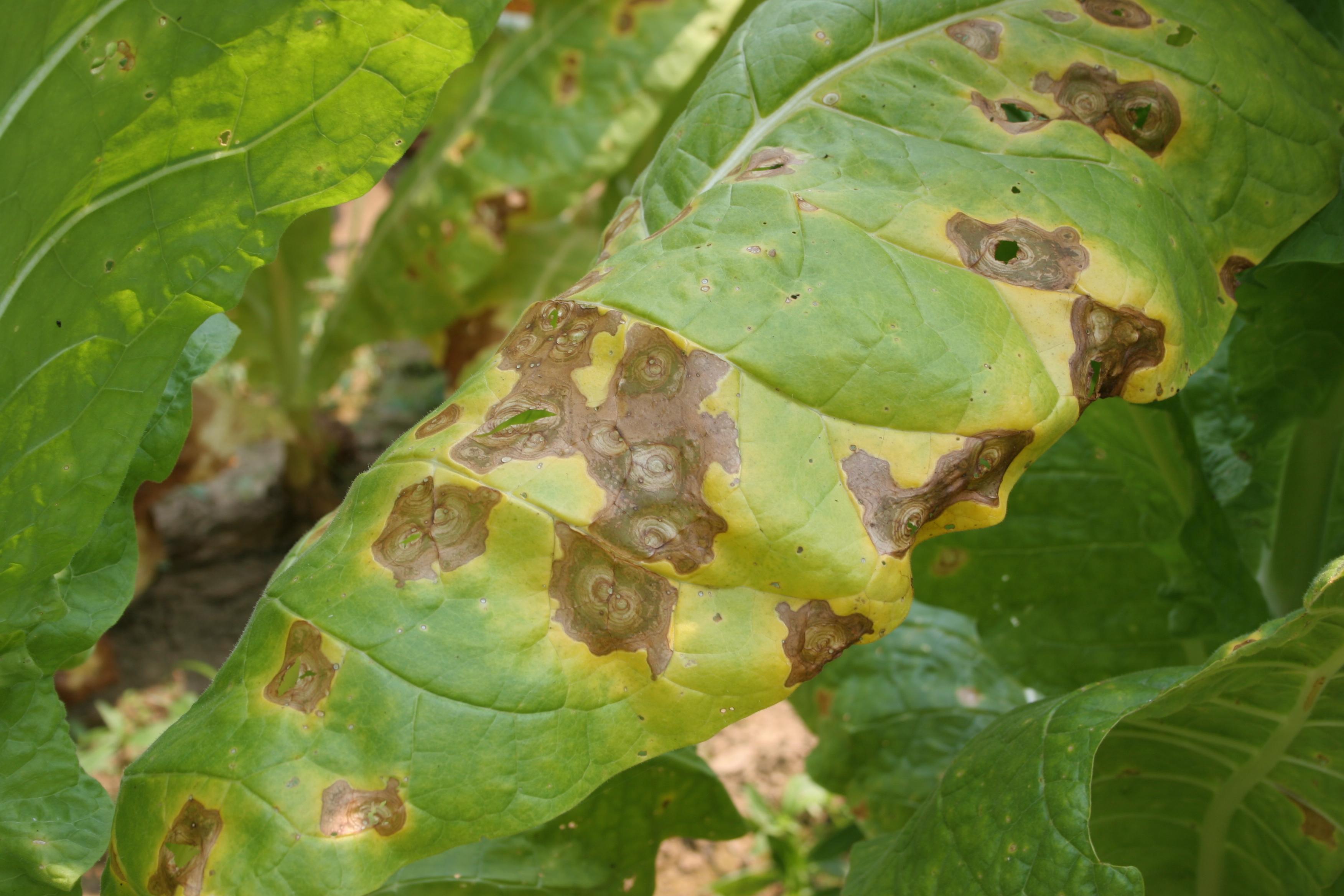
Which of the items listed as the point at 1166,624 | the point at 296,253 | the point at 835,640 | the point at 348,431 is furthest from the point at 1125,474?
the point at 348,431

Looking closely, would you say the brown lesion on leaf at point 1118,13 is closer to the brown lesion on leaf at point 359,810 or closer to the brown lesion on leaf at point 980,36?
the brown lesion on leaf at point 980,36

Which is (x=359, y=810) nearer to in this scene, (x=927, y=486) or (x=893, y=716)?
(x=927, y=486)

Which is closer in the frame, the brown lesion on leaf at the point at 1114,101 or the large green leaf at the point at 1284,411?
the brown lesion on leaf at the point at 1114,101

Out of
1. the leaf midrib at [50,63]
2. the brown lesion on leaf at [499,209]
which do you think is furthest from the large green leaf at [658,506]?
the brown lesion on leaf at [499,209]

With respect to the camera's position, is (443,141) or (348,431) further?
(348,431)

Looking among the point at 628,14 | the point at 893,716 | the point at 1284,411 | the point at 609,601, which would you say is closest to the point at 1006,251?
the point at 609,601

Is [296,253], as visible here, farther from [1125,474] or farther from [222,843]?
[222,843]

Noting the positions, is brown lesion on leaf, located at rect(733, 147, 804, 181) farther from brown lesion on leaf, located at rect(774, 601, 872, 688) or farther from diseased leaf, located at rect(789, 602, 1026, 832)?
diseased leaf, located at rect(789, 602, 1026, 832)
